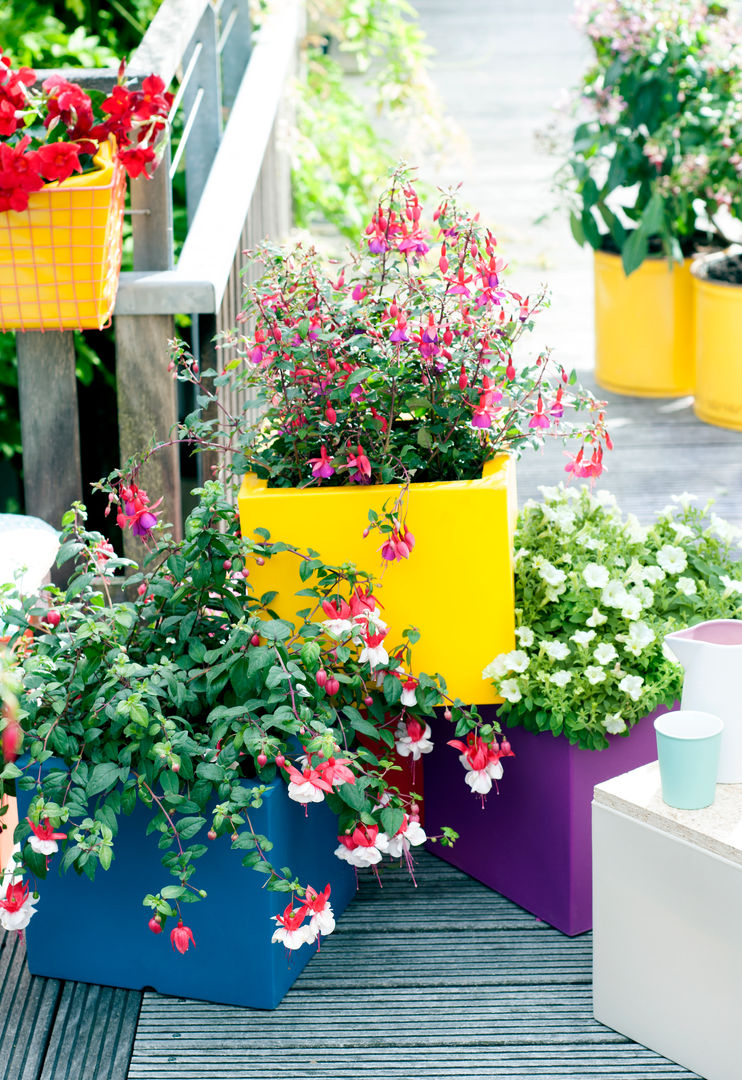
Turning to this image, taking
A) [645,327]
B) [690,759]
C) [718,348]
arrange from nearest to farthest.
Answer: [690,759] < [718,348] < [645,327]

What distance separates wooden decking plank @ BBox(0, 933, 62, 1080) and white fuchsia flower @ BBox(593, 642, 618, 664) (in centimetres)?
90

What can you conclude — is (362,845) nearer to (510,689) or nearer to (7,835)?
(510,689)

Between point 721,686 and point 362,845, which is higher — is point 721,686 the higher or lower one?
the higher one

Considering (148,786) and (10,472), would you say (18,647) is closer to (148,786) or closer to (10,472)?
(148,786)

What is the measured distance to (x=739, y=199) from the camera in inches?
157

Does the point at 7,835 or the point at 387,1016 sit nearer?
the point at 387,1016

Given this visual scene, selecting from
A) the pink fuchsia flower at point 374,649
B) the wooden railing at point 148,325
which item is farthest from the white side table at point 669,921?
the wooden railing at point 148,325

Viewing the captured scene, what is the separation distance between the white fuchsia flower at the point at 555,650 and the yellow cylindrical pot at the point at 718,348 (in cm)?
221

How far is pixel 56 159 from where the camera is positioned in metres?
2.09

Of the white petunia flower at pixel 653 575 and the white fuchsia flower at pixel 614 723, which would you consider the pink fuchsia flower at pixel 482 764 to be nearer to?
the white fuchsia flower at pixel 614 723

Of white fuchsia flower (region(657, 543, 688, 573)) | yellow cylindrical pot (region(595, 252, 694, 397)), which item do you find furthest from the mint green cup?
yellow cylindrical pot (region(595, 252, 694, 397))

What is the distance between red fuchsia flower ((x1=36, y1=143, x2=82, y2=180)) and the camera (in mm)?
2088

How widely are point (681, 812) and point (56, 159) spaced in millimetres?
1300

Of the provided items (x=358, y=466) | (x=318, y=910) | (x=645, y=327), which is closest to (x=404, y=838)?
(x=318, y=910)
